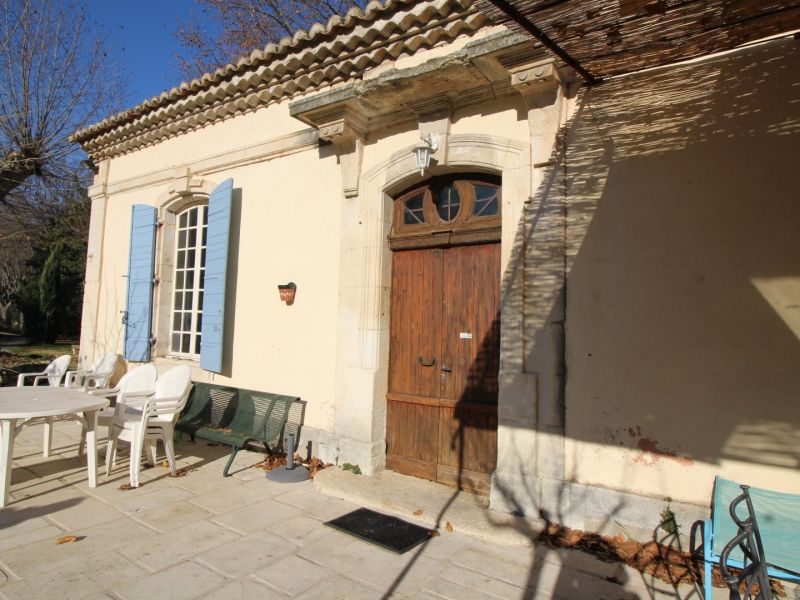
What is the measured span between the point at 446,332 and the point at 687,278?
1.88m

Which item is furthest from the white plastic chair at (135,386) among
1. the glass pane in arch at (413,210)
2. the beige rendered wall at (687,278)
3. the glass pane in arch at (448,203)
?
the beige rendered wall at (687,278)

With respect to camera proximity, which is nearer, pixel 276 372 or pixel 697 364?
pixel 697 364

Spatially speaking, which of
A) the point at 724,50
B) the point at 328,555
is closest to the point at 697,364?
the point at 724,50

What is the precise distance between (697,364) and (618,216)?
1.10 metres

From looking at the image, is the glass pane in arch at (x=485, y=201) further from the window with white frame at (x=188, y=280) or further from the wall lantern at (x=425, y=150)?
the window with white frame at (x=188, y=280)

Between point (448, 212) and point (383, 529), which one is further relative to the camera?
point (448, 212)

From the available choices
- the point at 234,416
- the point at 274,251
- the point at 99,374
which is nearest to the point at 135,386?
the point at 234,416

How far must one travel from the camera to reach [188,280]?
6738 mm

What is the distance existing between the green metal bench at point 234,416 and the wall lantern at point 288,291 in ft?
3.26

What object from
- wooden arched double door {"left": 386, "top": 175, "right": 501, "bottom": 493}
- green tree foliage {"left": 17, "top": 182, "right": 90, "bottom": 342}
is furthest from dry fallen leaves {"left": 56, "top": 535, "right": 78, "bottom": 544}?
green tree foliage {"left": 17, "top": 182, "right": 90, "bottom": 342}

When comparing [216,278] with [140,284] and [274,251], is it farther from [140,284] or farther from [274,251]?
[140,284]

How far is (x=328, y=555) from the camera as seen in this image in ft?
9.61

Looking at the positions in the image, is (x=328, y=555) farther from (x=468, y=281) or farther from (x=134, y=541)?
(x=468, y=281)

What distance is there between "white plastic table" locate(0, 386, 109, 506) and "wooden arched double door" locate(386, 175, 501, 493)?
8.13 feet
